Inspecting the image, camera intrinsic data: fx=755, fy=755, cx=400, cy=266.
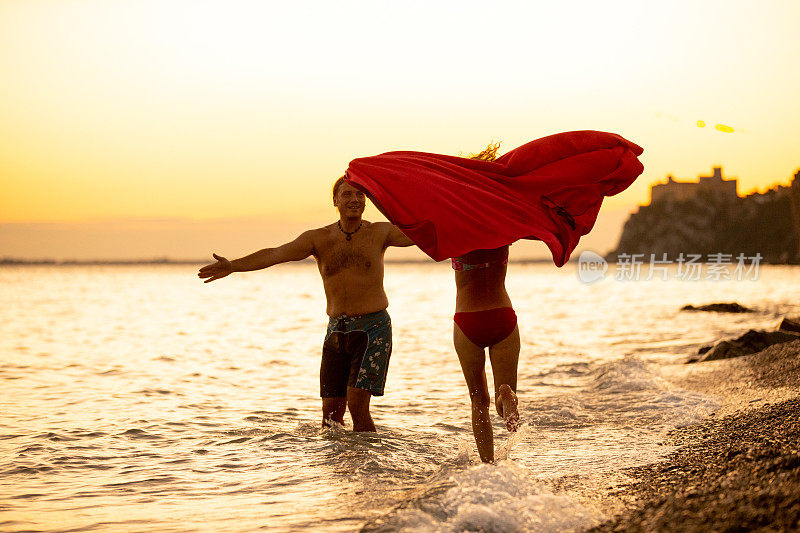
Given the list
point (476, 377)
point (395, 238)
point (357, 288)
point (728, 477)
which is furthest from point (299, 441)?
point (728, 477)

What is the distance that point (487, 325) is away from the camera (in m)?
5.14

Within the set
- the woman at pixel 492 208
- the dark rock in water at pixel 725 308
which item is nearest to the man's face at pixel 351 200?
the woman at pixel 492 208

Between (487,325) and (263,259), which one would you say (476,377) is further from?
(263,259)

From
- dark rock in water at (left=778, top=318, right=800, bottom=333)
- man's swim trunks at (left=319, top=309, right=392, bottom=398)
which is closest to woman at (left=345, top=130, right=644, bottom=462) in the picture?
man's swim trunks at (left=319, top=309, right=392, bottom=398)

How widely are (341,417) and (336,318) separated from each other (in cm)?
116

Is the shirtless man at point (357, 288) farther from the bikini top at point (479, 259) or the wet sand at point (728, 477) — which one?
the wet sand at point (728, 477)

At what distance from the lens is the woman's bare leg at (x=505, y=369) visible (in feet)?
16.8

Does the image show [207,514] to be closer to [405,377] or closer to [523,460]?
[523,460]

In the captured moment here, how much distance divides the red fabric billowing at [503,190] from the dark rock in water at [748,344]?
9097mm

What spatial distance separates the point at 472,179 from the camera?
542 centimetres

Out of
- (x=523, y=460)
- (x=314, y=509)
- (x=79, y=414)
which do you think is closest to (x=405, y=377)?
(x=79, y=414)

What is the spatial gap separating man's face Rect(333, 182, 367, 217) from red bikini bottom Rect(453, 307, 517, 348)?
204 centimetres

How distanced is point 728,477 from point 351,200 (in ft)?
12.4

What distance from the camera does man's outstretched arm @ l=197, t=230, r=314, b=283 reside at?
596 cm
